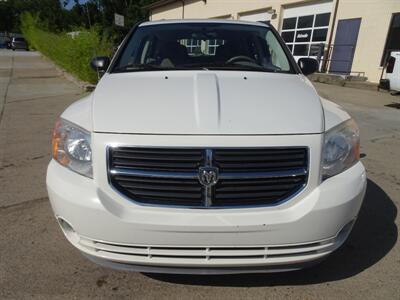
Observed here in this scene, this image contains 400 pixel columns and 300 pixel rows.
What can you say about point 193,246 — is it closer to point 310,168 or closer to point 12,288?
point 310,168

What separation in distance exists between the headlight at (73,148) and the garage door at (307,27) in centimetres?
1554

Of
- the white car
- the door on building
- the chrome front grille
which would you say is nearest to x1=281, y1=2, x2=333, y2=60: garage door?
the door on building

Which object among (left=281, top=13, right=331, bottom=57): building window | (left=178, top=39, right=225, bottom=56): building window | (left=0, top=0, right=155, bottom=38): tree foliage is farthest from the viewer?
(left=0, top=0, right=155, bottom=38): tree foliage

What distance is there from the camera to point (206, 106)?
2.17 meters

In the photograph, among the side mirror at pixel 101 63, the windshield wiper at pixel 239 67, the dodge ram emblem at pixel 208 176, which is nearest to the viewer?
the dodge ram emblem at pixel 208 176

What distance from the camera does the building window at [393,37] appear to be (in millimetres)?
13160

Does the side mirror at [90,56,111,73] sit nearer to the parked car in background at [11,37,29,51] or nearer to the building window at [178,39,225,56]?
the building window at [178,39,225,56]

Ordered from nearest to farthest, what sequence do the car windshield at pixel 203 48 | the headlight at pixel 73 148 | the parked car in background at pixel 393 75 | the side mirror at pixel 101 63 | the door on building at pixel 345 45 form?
the headlight at pixel 73 148, the car windshield at pixel 203 48, the side mirror at pixel 101 63, the parked car in background at pixel 393 75, the door on building at pixel 345 45

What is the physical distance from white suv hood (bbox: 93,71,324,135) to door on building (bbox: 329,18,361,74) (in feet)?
45.6

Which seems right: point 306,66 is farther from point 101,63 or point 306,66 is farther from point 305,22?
point 305,22

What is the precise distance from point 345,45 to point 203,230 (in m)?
15.5

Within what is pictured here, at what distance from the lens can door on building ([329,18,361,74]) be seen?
583 inches

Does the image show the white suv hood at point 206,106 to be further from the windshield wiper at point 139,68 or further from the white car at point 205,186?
the windshield wiper at point 139,68

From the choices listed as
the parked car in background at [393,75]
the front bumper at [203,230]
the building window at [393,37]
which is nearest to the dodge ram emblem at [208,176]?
the front bumper at [203,230]
